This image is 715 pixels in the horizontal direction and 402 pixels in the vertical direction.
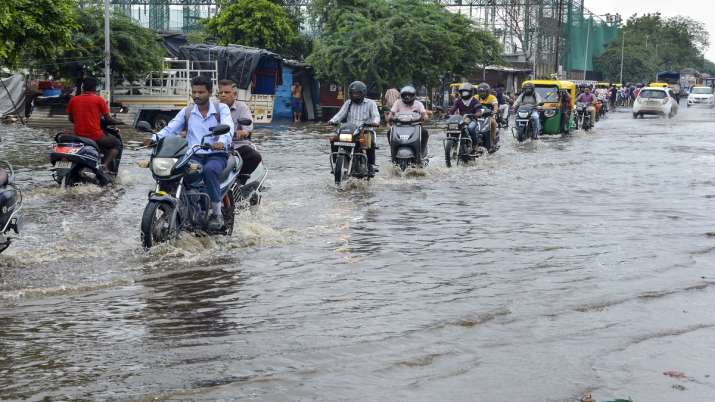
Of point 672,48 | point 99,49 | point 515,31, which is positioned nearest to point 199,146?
point 99,49

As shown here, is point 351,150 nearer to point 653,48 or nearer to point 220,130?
point 220,130

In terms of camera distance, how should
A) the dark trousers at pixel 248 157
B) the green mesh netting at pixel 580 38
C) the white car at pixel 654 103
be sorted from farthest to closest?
the green mesh netting at pixel 580 38
the white car at pixel 654 103
the dark trousers at pixel 248 157

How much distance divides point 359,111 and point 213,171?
5.81 m

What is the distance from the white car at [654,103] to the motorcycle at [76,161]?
3563 cm

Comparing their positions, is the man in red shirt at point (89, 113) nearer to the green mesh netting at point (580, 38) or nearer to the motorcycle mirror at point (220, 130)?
the motorcycle mirror at point (220, 130)

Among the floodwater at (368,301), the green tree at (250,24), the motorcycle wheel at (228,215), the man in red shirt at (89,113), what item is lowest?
the floodwater at (368,301)

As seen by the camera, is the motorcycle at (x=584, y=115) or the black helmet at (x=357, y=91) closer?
the black helmet at (x=357, y=91)

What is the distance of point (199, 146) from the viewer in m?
8.45

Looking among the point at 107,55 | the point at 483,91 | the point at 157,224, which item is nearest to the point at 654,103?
the point at 107,55

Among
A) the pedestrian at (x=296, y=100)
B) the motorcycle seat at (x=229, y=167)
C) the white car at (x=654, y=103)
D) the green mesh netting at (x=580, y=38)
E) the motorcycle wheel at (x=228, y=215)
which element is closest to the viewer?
the motorcycle seat at (x=229, y=167)

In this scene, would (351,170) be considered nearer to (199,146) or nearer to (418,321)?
(199,146)

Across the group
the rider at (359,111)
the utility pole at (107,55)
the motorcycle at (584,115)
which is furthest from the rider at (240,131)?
the motorcycle at (584,115)

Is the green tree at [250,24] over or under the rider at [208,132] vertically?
over

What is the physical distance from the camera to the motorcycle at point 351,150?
45.3 feet
